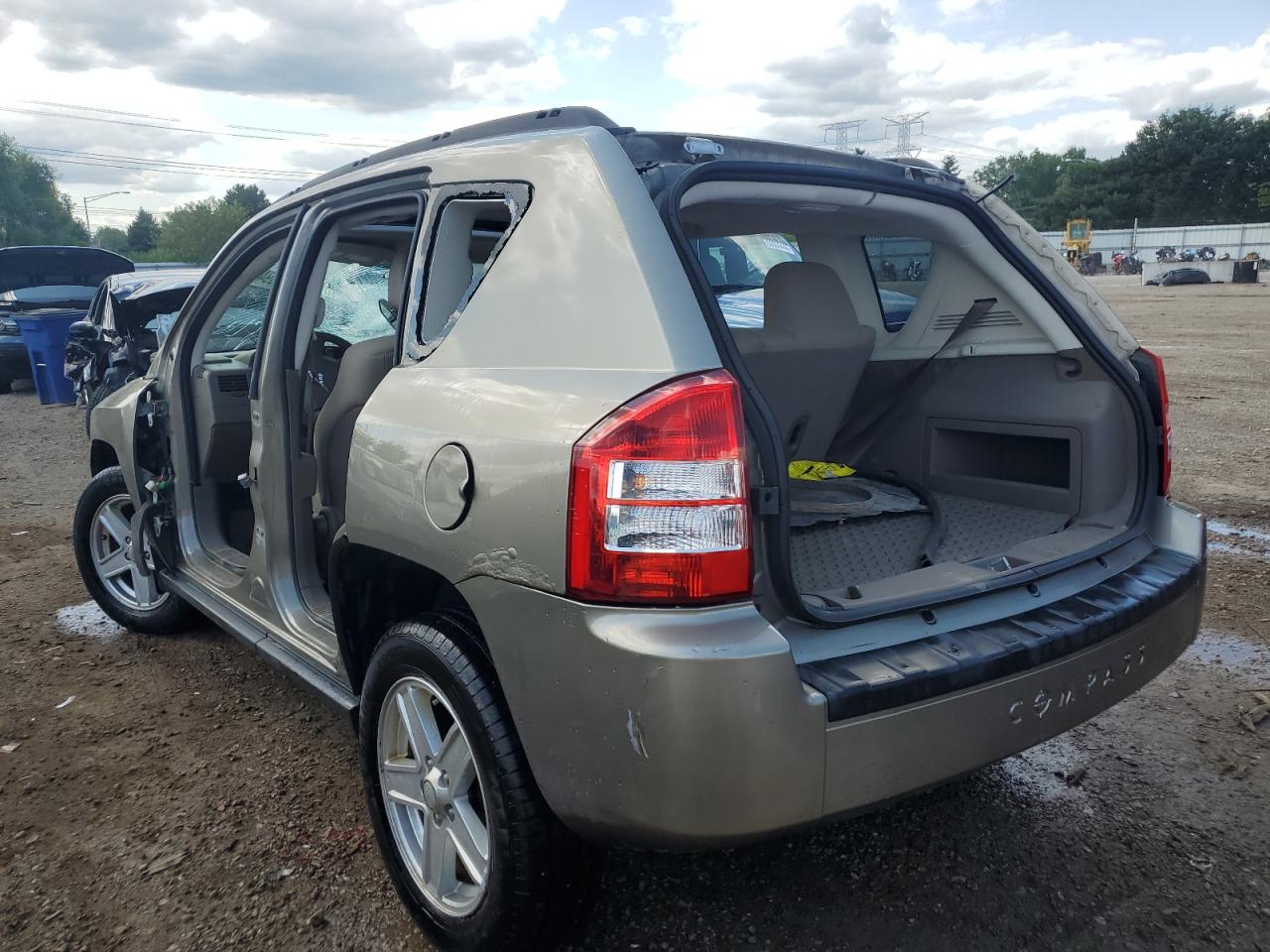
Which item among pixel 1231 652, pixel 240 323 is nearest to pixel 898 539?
pixel 1231 652

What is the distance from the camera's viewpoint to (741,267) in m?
4.50

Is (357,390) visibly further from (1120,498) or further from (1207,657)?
(1207,657)

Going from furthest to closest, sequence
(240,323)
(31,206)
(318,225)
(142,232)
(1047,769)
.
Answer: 1. (142,232)
2. (31,206)
3. (240,323)
4. (1047,769)
5. (318,225)

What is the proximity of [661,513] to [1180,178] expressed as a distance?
8885cm

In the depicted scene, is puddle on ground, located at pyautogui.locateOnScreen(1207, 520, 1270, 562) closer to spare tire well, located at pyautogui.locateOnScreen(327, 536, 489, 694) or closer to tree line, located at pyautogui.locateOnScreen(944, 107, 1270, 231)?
spare tire well, located at pyautogui.locateOnScreen(327, 536, 489, 694)

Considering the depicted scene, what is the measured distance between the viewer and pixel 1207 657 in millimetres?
3689

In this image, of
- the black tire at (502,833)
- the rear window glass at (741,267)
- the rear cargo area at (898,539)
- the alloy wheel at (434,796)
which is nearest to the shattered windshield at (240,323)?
the rear window glass at (741,267)

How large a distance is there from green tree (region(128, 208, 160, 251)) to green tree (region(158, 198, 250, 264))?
23584mm

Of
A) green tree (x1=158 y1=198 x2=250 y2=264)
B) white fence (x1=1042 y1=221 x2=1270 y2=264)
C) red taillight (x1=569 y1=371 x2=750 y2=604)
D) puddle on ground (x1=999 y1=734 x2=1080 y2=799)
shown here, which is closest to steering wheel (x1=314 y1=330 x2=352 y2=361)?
red taillight (x1=569 y1=371 x2=750 y2=604)

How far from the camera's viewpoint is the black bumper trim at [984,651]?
1719mm

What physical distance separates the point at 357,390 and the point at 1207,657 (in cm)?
336

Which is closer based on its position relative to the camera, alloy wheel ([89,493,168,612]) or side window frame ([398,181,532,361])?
side window frame ([398,181,532,361])

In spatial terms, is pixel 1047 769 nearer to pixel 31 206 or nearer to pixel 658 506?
pixel 658 506

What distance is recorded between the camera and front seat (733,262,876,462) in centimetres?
311
